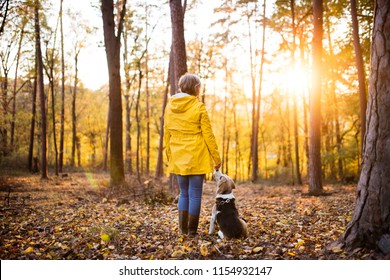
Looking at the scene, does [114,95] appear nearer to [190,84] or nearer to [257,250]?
[190,84]

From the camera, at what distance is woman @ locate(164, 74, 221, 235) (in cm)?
416

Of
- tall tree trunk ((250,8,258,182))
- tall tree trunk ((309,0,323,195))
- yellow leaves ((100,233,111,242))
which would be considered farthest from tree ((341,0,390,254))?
tall tree trunk ((250,8,258,182))

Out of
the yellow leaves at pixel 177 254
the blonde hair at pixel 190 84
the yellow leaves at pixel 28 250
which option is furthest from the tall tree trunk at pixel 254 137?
the yellow leaves at pixel 28 250

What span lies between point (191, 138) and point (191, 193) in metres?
0.81

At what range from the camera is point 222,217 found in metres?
4.29

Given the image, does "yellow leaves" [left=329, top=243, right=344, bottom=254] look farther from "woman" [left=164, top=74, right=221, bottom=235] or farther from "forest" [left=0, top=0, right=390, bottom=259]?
"woman" [left=164, top=74, right=221, bottom=235]

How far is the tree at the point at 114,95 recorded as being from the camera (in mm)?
10438

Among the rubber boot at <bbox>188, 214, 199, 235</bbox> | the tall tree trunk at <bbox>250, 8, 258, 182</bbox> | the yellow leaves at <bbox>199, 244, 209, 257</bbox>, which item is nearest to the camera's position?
the yellow leaves at <bbox>199, 244, 209, 257</bbox>

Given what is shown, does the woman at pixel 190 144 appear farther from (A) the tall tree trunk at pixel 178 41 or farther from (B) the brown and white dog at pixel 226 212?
(A) the tall tree trunk at pixel 178 41

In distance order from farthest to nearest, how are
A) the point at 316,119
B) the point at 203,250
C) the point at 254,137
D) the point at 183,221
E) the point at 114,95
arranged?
the point at 254,137
the point at 114,95
the point at 316,119
the point at 183,221
the point at 203,250

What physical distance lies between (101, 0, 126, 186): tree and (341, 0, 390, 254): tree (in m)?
8.49

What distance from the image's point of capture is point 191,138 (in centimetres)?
422

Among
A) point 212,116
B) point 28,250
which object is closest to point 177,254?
point 28,250

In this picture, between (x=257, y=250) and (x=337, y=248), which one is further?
(x=257, y=250)
